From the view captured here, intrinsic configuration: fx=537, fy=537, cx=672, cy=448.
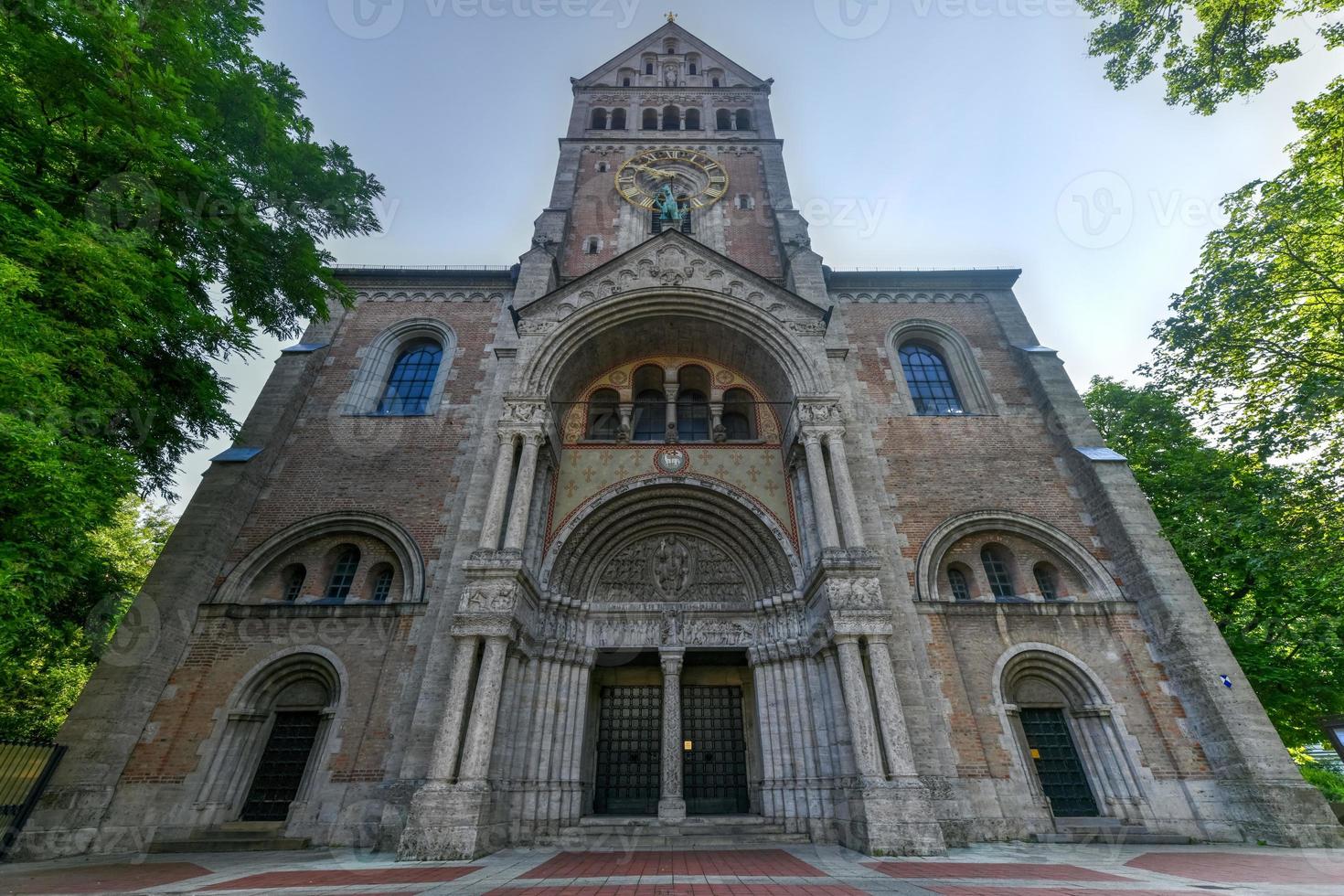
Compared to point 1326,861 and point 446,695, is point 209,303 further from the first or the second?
point 1326,861

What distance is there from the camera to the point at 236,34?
11.4 meters

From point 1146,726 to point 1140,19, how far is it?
1421 cm

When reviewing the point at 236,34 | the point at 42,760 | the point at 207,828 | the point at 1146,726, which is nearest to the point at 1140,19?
the point at 1146,726

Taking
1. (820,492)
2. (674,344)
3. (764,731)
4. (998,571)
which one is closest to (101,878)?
(764,731)

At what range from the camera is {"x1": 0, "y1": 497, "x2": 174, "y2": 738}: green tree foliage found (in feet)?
29.5

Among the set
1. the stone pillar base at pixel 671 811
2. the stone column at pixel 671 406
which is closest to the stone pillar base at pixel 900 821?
the stone pillar base at pixel 671 811

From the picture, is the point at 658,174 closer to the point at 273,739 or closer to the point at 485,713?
the point at 485,713

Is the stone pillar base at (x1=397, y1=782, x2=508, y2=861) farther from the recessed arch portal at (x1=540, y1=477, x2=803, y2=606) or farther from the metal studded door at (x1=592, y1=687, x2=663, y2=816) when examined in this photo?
the recessed arch portal at (x1=540, y1=477, x2=803, y2=606)

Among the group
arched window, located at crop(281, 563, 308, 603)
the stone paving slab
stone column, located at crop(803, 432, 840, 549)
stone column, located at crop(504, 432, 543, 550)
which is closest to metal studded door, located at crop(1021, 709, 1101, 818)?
the stone paving slab

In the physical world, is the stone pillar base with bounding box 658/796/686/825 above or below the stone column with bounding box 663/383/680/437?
below

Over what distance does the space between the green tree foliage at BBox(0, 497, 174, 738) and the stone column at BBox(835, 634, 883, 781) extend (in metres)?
11.9

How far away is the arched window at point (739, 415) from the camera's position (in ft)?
49.4

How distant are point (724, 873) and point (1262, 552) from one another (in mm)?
14127

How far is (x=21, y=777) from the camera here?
9156mm
